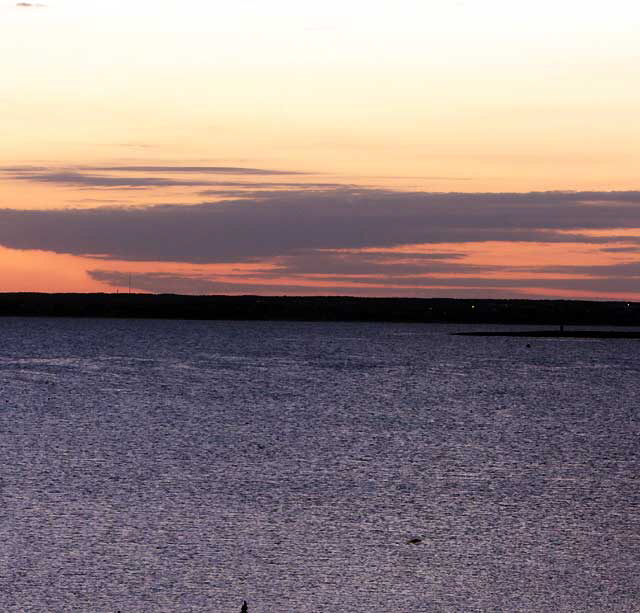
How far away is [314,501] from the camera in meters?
34.6

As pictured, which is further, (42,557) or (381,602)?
(42,557)

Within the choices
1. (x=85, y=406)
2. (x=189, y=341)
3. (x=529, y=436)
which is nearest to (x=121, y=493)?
(x=529, y=436)

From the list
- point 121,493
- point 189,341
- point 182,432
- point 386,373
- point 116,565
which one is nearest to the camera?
point 116,565

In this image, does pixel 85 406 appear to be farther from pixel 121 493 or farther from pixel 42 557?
pixel 42 557

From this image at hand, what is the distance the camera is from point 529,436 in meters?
58.0

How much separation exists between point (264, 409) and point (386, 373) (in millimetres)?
45999

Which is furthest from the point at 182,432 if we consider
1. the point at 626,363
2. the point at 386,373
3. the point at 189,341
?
the point at 189,341

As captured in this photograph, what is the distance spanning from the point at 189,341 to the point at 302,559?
6628 inches

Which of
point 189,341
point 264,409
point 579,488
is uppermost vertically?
point 579,488

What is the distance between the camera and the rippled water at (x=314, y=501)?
2348 centimetres

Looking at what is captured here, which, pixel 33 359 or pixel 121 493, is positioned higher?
pixel 121 493

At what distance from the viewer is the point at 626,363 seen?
14000cm

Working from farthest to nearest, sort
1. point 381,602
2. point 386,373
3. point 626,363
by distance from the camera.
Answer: point 626,363 → point 386,373 → point 381,602

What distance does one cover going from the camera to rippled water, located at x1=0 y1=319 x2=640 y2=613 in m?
23.5
